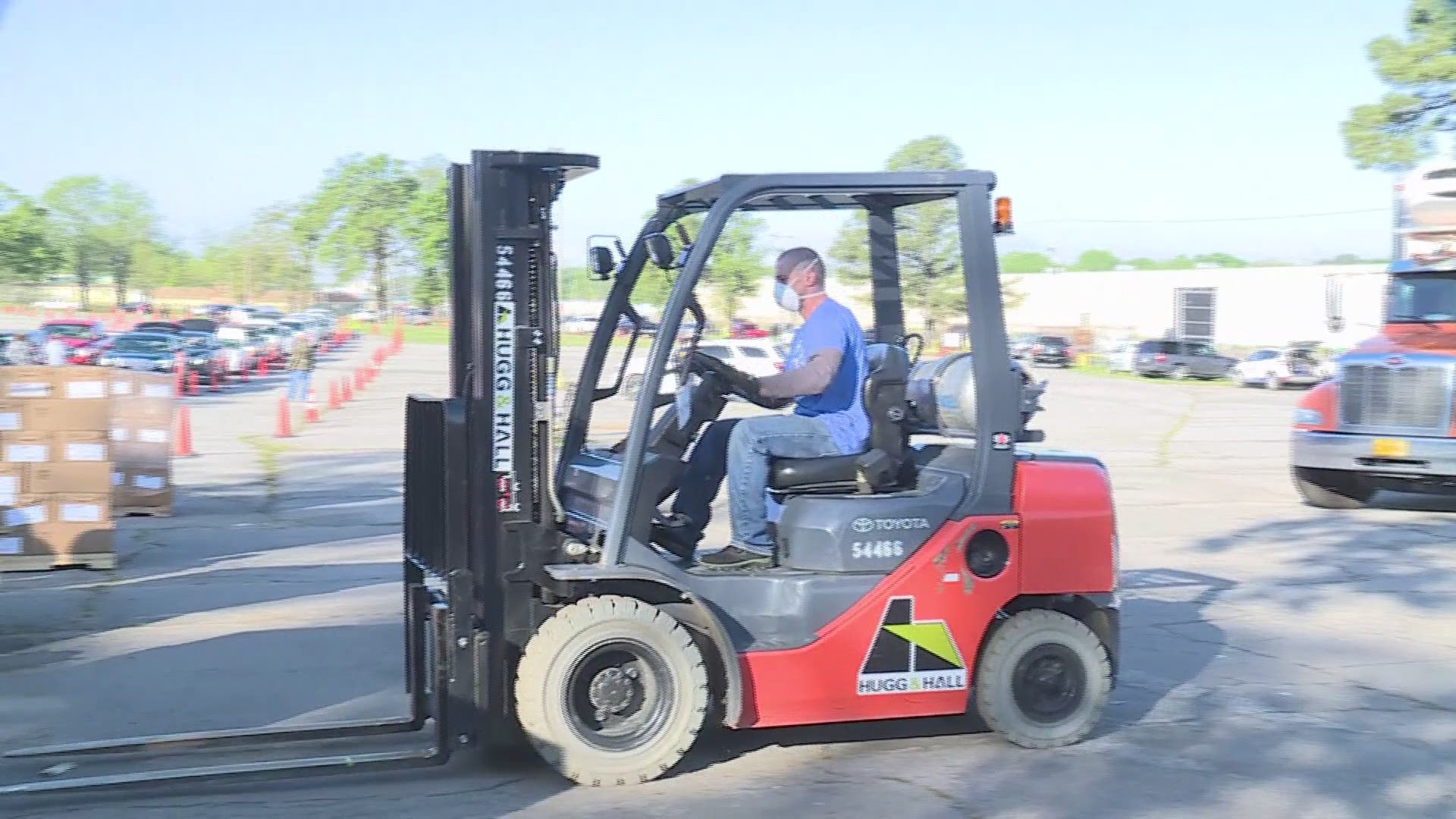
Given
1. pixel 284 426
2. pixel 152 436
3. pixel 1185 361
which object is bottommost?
pixel 284 426

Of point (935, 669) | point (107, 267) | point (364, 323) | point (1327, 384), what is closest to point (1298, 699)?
point (935, 669)

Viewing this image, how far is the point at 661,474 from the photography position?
19.0 feet

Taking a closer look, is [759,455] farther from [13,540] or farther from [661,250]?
[13,540]

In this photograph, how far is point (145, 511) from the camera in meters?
13.8

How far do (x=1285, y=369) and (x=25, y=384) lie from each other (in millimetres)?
44029

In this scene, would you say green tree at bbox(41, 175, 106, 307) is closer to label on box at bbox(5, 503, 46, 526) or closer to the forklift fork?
label on box at bbox(5, 503, 46, 526)

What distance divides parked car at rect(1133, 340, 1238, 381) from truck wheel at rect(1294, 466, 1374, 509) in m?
39.0

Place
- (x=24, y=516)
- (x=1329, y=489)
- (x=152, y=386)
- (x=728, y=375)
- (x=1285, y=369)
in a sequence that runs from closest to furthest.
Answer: (x=728, y=375) < (x=24, y=516) < (x=152, y=386) < (x=1329, y=489) < (x=1285, y=369)

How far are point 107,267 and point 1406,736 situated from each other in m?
67.6

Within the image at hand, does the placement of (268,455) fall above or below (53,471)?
below

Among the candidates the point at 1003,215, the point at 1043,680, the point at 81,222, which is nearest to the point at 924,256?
the point at 1003,215

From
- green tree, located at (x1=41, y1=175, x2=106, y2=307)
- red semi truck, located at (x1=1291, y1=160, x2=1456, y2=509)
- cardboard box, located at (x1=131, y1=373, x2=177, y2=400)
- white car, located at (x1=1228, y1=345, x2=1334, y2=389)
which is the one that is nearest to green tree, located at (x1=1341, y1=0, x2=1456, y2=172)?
white car, located at (x1=1228, y1=345, x2=1334, y2=389)

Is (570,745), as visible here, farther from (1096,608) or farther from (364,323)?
(364,323)

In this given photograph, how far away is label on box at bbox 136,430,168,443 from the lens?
530 inches
